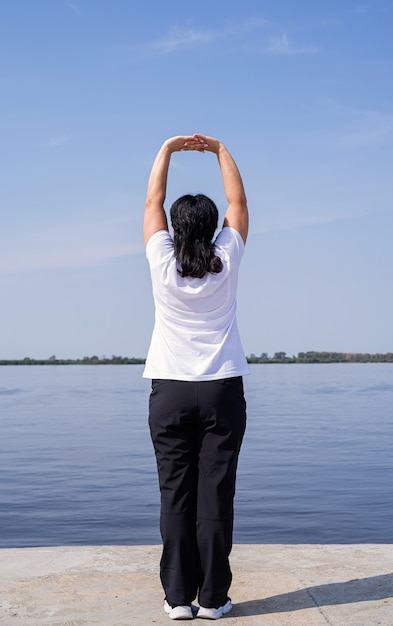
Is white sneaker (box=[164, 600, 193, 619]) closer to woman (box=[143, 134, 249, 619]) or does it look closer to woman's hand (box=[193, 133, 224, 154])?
woman (box=[143, 134, 249, 619])

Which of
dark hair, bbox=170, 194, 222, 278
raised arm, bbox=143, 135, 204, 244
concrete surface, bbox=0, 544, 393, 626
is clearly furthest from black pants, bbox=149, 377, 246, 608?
raised arm, bbox=143, 135, 204, 244

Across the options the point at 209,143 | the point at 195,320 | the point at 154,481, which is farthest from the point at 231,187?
the point at 154,481

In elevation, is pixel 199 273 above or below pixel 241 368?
above

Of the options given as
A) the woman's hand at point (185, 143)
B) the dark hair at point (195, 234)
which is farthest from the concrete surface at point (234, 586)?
the woman's hand at point (185, 143)

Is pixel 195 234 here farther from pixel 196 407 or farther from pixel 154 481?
pixel 154 481

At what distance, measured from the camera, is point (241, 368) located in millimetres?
4371

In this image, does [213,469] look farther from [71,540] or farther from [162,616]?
[71,540]

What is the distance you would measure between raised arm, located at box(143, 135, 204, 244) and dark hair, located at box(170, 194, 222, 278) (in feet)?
0.30

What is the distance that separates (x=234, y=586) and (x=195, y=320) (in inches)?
64.7

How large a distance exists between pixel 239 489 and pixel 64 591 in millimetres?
9347

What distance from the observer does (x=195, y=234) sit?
4.40 m

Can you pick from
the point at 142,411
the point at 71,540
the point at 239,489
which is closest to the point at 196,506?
the point at 71,540

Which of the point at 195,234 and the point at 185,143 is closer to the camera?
the point at 195,234

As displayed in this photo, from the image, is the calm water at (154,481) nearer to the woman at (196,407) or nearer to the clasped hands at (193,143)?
the woman at (196,407)
